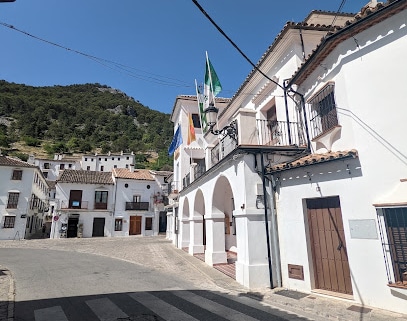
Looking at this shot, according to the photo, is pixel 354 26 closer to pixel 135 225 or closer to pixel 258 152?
pixel 258 152

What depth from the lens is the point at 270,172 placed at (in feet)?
26.0

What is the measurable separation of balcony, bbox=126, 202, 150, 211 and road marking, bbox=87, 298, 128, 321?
27.6 m

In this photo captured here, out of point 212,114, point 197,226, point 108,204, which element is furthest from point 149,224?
point 212,114

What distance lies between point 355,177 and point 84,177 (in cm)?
3303

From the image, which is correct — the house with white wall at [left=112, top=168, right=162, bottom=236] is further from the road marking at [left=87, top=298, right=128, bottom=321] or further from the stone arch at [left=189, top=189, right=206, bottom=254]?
the road marking at [left=87, top=298, right=128, bottom=321]

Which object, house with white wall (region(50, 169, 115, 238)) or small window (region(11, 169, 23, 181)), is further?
house with white wall (region(50, 169, 115, 238))

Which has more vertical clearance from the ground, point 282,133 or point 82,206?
point 282,133

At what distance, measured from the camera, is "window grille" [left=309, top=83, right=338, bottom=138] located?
277 inches

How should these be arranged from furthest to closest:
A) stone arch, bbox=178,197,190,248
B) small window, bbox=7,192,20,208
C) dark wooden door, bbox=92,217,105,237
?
1. dark wooden door, bbox=92,217,105,237
2. small window, bbox=7,192,20,208
3. stone arch, bbox=178,197,190,248

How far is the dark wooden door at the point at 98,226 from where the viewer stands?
3158cm

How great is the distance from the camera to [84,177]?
3306 centimetres

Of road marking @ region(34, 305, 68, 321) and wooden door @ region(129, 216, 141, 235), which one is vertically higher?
wooden door @ region(129, 216, 141, 235)

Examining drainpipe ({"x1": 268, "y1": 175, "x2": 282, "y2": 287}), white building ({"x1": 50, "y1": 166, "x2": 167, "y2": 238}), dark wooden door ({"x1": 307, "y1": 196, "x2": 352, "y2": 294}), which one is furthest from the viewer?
white building ({"x1": 50, "y1": 166, "x2": 167, "y2": 238})

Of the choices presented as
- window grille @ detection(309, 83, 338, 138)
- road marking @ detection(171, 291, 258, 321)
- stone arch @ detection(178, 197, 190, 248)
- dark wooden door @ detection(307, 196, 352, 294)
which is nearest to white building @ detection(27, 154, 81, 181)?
stone arch @ detection(178, 197, 190, 248)
